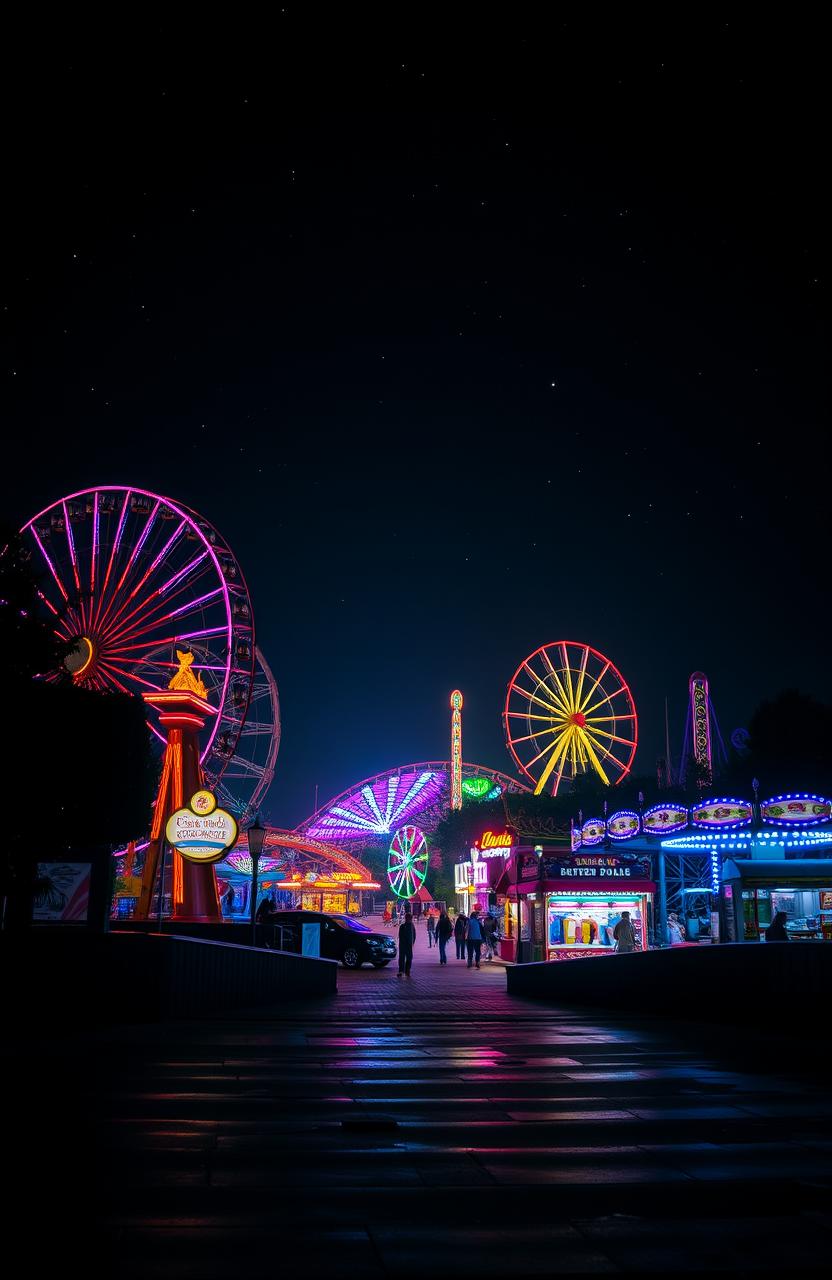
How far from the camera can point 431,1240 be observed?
358 cm

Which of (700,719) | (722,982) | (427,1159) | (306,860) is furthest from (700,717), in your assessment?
(427,1159)

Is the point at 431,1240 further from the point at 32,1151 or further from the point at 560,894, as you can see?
the point at 560,894

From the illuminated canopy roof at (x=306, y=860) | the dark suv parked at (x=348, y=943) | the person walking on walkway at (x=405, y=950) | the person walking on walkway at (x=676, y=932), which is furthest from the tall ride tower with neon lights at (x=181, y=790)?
the illuminated canopy roof at (x=306, y=860)

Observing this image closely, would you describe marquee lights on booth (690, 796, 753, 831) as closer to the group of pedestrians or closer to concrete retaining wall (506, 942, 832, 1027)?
the group of pedestrians

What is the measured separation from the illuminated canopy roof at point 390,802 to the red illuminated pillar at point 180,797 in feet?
229

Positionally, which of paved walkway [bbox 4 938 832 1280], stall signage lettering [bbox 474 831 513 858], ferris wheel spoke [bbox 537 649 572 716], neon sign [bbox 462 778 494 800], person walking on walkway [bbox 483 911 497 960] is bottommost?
person walking on walkway [bbox 483 911 497 960]

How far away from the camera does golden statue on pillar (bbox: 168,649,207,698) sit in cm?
2975

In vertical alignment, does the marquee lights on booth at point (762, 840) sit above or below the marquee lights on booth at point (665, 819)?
below

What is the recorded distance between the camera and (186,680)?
30000mm

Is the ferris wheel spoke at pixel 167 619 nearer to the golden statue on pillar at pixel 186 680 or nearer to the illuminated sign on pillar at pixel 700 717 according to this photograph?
the golden statue on pillar at pixel 186 680

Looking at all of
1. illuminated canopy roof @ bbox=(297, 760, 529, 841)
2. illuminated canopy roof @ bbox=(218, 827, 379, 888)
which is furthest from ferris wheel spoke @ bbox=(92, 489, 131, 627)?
illuminated canopy roof @ bbox=(297, 760, 529, 841)

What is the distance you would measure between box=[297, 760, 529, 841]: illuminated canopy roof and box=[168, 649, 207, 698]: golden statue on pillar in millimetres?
69255

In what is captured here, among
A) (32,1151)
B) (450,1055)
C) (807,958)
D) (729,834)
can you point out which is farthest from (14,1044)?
(729,834)

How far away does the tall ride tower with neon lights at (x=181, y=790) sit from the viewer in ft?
92.0
